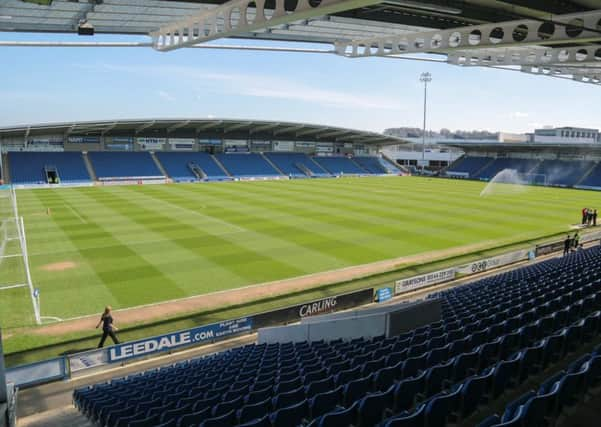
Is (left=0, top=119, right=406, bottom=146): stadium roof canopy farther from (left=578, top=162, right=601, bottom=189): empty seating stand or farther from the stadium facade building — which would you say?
(left=578, top=162, right=601, bottom=189): empty seating stand

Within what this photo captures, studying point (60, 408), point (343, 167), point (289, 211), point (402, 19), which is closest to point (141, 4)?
point (402, 19)

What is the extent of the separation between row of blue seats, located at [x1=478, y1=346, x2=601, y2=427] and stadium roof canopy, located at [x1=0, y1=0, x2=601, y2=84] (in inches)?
322

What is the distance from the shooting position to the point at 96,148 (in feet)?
207

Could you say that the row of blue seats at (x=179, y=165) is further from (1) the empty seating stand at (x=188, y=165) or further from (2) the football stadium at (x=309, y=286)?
(2) the football stadium at (x=309, y=286)

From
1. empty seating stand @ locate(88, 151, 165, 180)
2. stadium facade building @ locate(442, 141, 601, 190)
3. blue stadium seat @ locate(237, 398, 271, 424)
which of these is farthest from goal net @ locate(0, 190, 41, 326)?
stadium facade building @ locate(442, 141, 601, 190)

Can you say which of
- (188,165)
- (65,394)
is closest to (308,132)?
(188,165)

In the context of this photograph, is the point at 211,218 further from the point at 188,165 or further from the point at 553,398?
the point at 188,165

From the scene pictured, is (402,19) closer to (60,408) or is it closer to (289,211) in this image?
(60,408)

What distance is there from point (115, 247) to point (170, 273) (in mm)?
5865

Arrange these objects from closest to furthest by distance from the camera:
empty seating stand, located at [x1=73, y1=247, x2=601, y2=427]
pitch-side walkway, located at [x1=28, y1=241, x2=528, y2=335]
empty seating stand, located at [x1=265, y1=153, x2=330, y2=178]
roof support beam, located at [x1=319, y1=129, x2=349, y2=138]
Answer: empty seating stand, located at [x1=73, y1=247, x2=601, y2=427]
pitch-side walkway, located at [x1=28, y1=241, x2=528, y2=335]
empty seating stand, located at [x1=265, y1=153, x2=330, y2=178]
roof support beam, located at [x1=319, y1=129, x2=349, y2=138]

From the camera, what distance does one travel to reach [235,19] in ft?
57.4

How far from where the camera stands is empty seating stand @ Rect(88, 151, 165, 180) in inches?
2299

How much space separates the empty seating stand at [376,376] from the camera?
5427mm

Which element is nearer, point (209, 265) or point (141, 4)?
point (141, 4)
